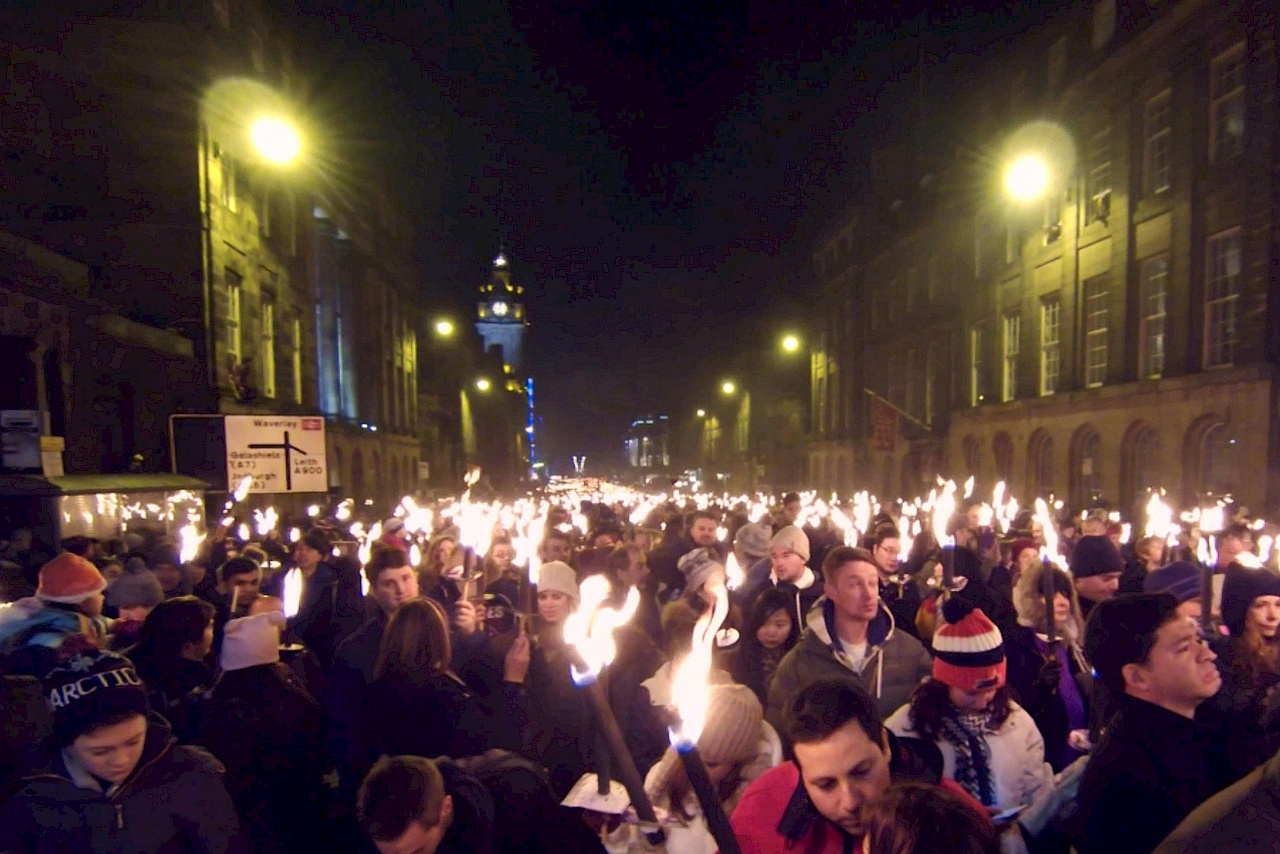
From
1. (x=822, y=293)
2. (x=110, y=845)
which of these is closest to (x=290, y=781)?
(x=110, y=845)

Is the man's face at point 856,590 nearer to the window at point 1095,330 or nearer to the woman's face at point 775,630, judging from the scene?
the woman's face at point 775,630

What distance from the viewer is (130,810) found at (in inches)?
119

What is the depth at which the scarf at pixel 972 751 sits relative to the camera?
3086 mm

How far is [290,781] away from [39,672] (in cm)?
196

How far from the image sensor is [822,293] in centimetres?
5525

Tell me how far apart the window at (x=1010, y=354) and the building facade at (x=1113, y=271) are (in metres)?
0.08

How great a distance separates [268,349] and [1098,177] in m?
26.0

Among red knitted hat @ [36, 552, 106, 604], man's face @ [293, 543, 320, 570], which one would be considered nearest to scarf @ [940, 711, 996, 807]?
red knitted hat @ [36, 552, 106, 604]

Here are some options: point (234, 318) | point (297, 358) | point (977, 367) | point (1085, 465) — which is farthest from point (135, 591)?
point (977, 367)

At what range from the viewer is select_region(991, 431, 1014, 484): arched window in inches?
1153

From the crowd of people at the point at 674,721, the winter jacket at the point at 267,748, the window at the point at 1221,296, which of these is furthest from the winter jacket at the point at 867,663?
the window at the point at 1221,296

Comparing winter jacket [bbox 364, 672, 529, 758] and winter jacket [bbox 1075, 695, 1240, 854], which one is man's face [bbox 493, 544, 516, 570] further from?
winter jacket [bbox 1075, 695, 1240, 854]

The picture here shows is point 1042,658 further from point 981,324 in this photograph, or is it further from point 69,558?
point 981,324

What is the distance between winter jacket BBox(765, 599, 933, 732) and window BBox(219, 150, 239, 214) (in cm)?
2414
